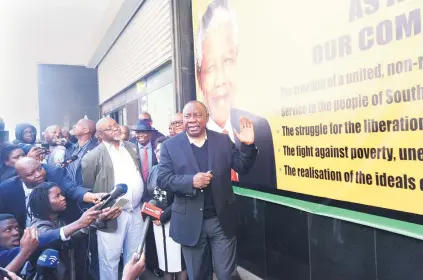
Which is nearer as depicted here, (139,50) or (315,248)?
(315,248)

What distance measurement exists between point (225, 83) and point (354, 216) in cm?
196

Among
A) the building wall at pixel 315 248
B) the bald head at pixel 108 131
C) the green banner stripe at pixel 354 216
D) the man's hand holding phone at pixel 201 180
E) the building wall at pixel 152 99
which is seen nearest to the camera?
the green banner stripe at pixel 354 216

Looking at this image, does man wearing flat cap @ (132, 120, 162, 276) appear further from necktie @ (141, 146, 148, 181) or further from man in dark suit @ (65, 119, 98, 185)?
man in dark suit @ (65, 119, 98, 185)

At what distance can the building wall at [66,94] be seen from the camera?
2.80m

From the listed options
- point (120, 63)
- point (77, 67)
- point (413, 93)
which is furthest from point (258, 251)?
point (120, 63)

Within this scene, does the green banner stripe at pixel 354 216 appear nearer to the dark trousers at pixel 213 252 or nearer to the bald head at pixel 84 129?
the dark trousers at pixel 213 252

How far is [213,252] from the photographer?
2457 millimetres

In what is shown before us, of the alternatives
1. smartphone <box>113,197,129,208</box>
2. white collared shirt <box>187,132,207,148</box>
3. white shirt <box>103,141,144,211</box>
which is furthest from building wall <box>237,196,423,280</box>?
white shirt <box>103,141,144,211</box>

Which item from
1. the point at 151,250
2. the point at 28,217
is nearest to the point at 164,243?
the point at 151,250

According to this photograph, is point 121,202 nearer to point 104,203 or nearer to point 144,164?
point 104,203

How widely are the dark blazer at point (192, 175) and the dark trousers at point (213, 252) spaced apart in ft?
0.21

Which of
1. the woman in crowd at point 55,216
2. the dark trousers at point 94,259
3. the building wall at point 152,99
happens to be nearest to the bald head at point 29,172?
the woman in crowd at point 55,216

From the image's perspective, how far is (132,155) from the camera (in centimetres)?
298

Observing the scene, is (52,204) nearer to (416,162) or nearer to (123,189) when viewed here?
(123,189)
